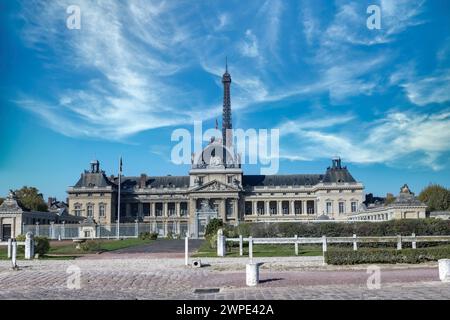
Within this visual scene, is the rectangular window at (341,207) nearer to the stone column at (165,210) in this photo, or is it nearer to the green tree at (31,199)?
the stone column at (165,210)

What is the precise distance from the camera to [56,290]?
1226cm

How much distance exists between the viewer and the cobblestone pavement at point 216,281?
35.7 feet

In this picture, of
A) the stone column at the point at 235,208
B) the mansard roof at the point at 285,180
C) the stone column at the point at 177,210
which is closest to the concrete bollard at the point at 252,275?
the stone column at the point at 235,208

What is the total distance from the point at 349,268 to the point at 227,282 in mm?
5265

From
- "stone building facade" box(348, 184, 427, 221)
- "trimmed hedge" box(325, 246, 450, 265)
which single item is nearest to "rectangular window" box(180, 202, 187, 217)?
"stone building facade" box(348, 184, 427, 221)

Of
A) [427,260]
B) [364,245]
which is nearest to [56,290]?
[427,260]

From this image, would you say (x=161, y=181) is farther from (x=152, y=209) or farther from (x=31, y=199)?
(x=31, y=199)

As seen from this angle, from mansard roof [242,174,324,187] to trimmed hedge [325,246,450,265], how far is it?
235ft

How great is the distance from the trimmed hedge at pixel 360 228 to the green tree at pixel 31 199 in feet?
185

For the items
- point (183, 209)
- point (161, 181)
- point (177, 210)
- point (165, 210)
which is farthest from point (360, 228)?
point (161, 181)

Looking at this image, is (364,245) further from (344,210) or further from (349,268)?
(344,210)

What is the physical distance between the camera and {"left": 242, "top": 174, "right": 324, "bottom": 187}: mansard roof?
90.2 m

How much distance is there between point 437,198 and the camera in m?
79.8
